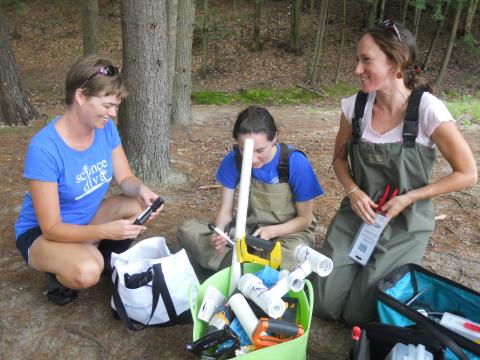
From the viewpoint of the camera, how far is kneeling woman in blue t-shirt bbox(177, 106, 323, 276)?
2.63m

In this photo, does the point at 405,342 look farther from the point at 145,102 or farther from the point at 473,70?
the point at 473,70

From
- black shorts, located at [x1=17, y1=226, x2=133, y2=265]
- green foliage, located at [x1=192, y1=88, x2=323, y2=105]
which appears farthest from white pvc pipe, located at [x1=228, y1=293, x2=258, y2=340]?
green foliage, located at [x1=192, y1=88, x2=323, y2=105]

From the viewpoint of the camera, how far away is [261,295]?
5.88 feet

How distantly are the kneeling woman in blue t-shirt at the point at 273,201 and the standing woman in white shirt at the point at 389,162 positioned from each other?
216 mm

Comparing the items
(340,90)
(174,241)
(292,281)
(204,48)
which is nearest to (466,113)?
(340,90)

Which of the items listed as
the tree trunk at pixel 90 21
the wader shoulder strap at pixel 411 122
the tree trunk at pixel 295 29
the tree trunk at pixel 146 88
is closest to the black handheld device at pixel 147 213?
the wader shoulder strap at pixel 411 122

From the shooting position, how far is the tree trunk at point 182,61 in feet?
21.3

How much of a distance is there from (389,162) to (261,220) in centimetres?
85

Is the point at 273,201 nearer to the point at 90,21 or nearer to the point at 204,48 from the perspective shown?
the point at 90,21

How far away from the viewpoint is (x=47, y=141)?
233 cm

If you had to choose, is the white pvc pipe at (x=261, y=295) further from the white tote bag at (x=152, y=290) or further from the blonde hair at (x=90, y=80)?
the blonde hair at (x=90, y=80)

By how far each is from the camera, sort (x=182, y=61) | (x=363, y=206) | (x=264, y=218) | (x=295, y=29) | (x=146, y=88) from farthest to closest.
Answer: (x=295, y=29) < (x=182, y=61) < (x=146, y=88) < (x=264, y=218) < (x=363, y=206)

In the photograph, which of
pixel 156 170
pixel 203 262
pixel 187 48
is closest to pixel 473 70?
pixel 187 48

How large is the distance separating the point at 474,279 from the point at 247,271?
1580 millimetres
